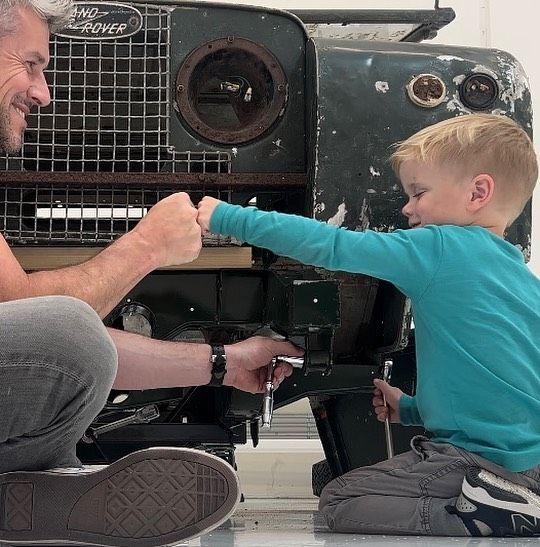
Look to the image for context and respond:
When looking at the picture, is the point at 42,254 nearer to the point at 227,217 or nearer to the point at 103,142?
the point at 103,142

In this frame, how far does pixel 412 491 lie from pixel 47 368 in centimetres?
78

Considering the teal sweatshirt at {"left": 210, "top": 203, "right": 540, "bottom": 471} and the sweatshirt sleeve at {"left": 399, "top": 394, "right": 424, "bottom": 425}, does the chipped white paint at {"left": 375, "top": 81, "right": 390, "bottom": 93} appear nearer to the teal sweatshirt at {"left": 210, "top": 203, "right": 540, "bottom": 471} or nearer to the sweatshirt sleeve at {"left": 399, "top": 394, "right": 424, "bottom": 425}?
the teal sweatshirt at {"left": 210, "top": 203, "right": 540, "bottom": 471}

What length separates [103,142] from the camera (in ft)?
6.99

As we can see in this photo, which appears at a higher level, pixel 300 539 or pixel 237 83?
pixel 237 83

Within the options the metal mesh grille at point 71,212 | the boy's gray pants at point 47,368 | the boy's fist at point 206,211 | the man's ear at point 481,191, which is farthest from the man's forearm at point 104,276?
the man's ear at point 481,191

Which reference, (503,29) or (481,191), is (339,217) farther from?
(503,29)

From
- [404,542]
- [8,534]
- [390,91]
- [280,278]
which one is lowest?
[404,542]

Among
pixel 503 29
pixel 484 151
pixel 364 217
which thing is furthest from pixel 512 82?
pixel 503 29

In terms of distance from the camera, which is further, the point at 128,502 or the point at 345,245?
the point at 345,245

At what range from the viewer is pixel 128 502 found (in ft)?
4.57

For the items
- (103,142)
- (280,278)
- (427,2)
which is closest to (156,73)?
(103,142)

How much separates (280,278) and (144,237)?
32cm

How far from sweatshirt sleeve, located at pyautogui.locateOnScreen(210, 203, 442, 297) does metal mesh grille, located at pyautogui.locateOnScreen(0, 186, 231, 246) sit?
0.23 m

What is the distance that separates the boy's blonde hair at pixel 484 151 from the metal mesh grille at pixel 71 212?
0.41 m
